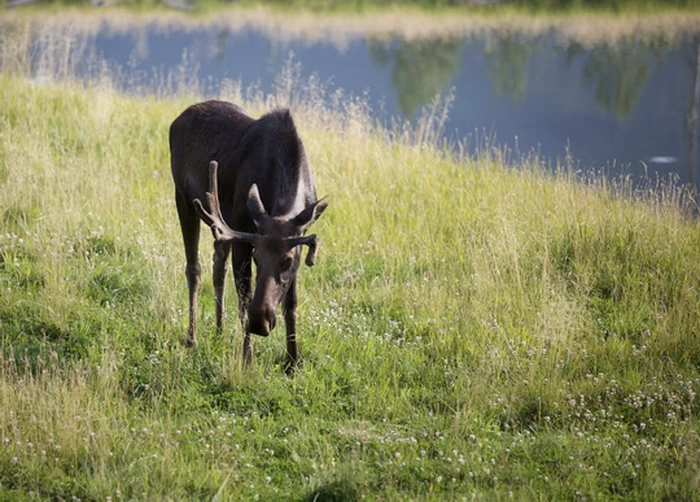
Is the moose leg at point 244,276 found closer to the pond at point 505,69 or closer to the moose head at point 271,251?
the moose head at point 271,251

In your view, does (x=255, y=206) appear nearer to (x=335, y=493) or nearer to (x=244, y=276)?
(x=244, y=276)

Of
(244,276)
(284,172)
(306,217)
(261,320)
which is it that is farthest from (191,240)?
(261,320)

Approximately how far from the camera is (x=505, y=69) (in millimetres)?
28031

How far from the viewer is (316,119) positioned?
14445 mm

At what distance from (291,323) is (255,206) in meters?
1.17

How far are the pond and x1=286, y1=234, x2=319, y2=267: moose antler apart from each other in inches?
439

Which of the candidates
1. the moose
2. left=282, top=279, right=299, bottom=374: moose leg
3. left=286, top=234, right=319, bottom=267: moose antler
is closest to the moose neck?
the moose

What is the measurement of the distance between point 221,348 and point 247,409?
0.86 m

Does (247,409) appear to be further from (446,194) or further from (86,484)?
(446,194)

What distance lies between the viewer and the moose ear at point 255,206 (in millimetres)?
6484

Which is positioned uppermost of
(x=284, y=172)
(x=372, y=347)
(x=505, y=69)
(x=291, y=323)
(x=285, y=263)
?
(x=284, y=172)

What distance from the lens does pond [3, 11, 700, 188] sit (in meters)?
20.0

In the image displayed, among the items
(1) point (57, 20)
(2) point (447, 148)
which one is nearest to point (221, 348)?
(2) point (447, 148)

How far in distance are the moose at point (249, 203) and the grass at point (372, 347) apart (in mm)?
460
